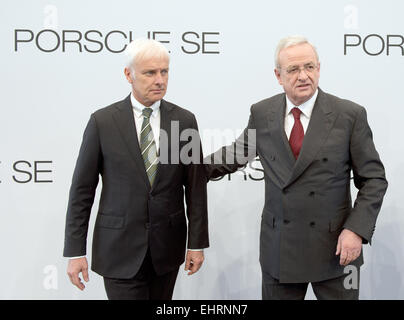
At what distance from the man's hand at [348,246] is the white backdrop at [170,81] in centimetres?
102

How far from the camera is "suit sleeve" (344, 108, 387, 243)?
77.8 inches

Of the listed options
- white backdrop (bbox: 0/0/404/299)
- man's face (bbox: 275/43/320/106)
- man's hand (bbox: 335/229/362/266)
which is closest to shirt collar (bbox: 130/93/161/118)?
man's face (bbox: 275/43/320/106)

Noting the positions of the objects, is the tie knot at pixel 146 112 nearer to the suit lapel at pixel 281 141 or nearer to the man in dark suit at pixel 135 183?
the man in dark suit at pixel 135 183

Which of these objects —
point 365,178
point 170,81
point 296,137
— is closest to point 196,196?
point 296,137

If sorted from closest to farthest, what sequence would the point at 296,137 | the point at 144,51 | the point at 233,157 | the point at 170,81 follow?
the point at 144,51 < the point at 296,137 < the point at 233,157 < the point at 170,81

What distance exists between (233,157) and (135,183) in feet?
1.91

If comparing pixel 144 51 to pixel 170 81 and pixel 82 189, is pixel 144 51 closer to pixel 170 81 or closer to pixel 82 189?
pixel 82 189

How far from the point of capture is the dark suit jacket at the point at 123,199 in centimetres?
199

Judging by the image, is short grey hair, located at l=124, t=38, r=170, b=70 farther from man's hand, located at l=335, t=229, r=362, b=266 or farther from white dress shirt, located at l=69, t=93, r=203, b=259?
man's hand, located at l=335, t=229, r=362, b=266

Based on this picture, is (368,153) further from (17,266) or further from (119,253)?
(17,266)

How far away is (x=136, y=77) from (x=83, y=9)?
3.49 ft

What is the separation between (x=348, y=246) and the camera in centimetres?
195

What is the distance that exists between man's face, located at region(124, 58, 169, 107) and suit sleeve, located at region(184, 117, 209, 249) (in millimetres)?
234

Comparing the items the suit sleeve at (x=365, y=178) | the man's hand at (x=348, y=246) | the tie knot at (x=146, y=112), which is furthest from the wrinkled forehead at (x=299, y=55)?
the man's hand at (x=348, y=246)
